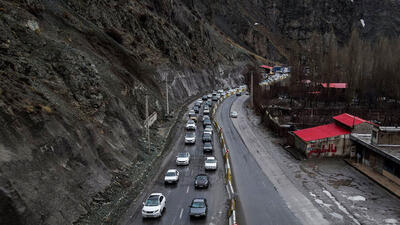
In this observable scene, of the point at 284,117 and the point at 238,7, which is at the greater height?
the point at 238,7

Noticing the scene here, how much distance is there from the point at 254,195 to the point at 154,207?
381 inches

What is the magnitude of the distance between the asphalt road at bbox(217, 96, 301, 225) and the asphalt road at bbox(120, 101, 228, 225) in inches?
61.6

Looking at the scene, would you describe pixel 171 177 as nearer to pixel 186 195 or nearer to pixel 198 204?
pixel 186 195

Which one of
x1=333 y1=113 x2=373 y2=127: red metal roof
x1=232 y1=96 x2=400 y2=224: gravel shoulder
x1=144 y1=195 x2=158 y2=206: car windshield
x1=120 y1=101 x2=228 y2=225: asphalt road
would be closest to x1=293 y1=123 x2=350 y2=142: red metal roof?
x1=333 y1=113 x2=373 y2=127: red metal roof

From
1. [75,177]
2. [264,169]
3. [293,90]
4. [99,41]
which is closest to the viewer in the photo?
A: [75,177]

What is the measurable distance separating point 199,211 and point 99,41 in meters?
36.1

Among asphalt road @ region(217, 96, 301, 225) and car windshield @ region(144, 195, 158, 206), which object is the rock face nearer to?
car windshield @ region(144, 195, 158, 206)

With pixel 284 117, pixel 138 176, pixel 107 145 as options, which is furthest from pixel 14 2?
pixel 284 117

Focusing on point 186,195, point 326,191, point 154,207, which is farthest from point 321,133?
point 154,207

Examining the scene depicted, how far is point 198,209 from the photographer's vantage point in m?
23.8

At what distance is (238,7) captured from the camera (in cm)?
19538

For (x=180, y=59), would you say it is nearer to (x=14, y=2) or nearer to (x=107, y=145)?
(x=14, y=2)

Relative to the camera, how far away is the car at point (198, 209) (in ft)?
77.3

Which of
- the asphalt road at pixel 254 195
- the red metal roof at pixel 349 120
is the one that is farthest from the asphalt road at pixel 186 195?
the red metal roof at pixel 349 120
